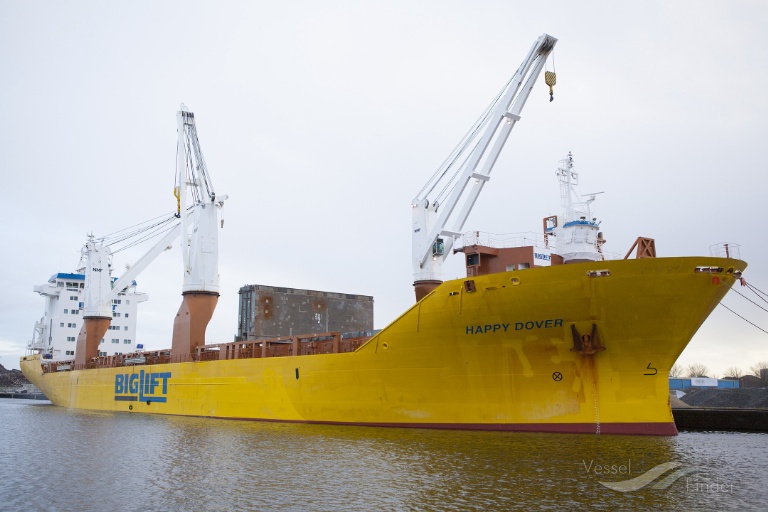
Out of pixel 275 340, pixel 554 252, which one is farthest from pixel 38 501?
pixel 554 252

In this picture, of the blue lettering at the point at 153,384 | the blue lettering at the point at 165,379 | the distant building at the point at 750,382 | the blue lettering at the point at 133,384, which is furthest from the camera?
the distant building at the point at 750,382

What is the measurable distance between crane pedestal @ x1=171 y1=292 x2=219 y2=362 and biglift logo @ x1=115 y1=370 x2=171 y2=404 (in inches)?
57.0

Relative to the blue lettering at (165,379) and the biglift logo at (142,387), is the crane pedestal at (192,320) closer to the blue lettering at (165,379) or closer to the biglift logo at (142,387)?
the blue lettering at (165,379)

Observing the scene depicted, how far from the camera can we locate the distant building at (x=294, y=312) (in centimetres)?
2942

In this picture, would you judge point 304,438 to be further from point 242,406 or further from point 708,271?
point 708,271

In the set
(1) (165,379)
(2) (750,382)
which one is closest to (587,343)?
(1) (165,379)

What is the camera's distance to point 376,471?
11.1 metres

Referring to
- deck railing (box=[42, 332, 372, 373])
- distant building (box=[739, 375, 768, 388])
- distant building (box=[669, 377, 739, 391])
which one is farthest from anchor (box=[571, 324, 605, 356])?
distant building (box=[739, 375, 768, 388])

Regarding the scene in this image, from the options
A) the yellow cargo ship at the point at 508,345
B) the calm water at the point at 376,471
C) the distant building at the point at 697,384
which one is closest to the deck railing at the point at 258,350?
the yellow cargo ship at the point at 508,345

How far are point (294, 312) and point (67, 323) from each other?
29040mm

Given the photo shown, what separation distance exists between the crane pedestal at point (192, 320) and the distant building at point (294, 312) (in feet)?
6.84

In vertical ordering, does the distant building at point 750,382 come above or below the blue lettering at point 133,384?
below

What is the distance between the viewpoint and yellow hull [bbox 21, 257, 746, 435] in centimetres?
1435

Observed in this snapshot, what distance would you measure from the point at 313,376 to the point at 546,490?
11.5m
